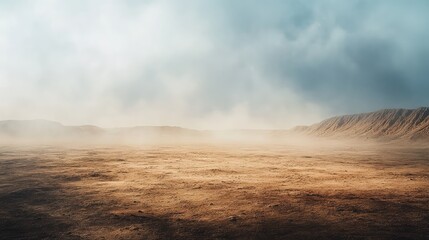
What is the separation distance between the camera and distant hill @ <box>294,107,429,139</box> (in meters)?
81.7

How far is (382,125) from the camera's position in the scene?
9562 cm

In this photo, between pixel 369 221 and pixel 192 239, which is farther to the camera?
pixel 369 221

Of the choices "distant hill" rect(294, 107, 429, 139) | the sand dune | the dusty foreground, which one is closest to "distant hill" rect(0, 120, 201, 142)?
the sand dune

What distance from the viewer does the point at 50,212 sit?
10.9m

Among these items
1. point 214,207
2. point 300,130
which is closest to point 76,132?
point 300,130

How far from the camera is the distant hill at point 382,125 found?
8172 centimetres

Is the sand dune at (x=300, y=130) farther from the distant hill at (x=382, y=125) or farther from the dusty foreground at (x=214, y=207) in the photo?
the dusty foreground at (x=214, y=207)

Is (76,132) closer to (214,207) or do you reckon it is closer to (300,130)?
(300,130)

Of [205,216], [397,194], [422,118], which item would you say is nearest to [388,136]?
[422,118]

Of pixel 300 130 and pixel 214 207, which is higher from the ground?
pixel 300 130

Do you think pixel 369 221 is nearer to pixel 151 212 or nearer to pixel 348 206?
pixel 348 206

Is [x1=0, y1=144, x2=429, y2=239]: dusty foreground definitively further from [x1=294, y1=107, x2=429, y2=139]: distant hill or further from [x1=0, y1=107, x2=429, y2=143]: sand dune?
[x1=294, y1=107, x2=429, y2=139]: distant hill

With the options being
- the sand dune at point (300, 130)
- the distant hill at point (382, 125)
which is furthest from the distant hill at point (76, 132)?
the distant hill at point (382, 125)

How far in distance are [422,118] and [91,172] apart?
91.1 m
